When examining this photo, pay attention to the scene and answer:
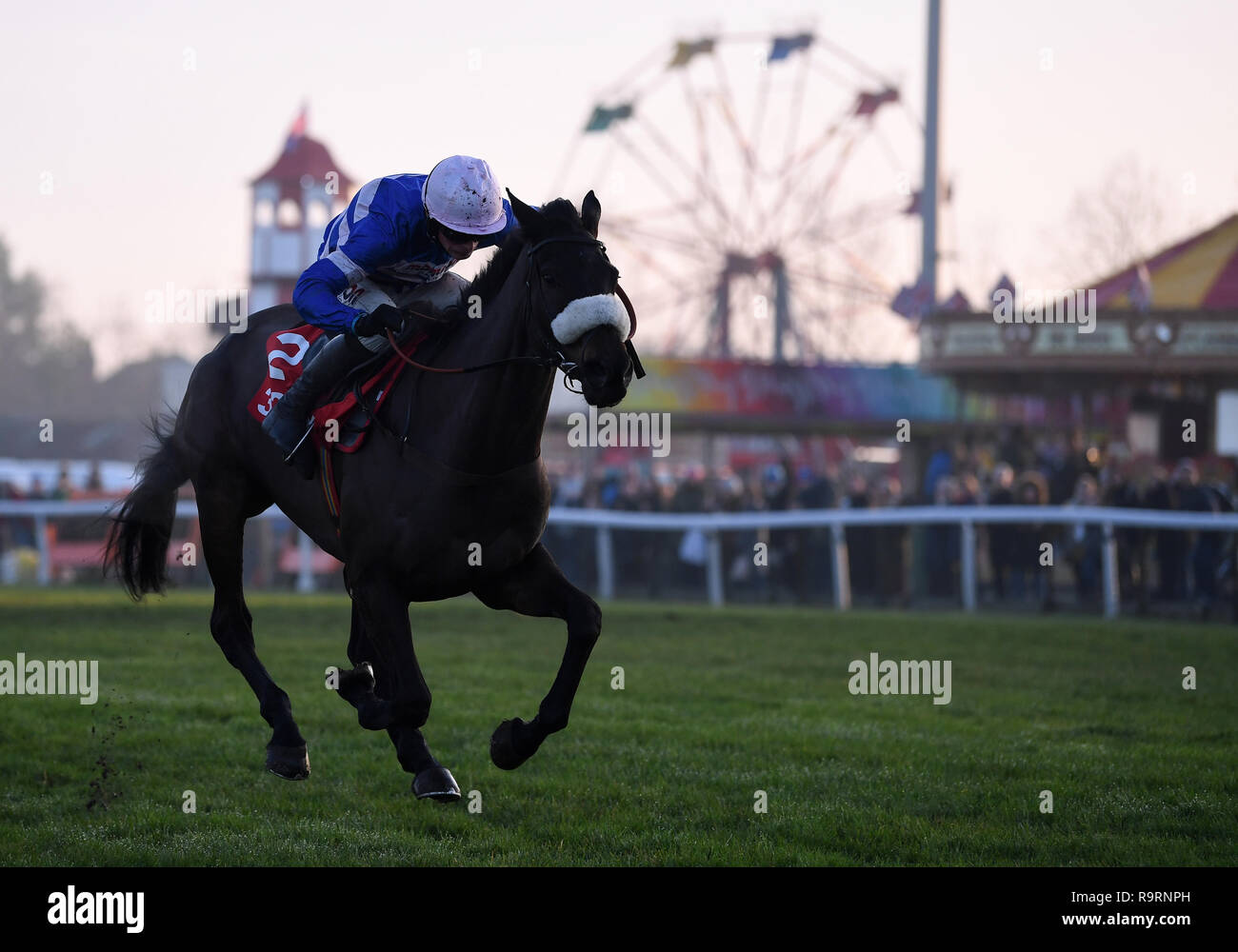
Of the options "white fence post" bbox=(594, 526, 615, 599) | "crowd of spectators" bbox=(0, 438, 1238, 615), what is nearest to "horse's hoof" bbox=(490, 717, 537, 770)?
"crowd of spectators" bbox=(0, 438, 1238, 615)

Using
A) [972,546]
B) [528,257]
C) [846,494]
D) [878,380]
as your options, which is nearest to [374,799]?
[528,257]

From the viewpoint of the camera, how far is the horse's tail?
651 cm

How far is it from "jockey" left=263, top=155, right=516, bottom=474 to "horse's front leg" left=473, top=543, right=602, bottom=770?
0.94 meters

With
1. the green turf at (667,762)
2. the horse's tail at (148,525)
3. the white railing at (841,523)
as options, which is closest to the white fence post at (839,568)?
the white railing at (841,523)

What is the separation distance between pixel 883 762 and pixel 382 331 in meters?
2.87

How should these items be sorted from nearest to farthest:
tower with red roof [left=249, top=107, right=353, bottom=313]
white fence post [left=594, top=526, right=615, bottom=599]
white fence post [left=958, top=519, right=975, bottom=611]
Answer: white fence post [left=958, top=519, right=975, bottom=611], white fence post [left=594, top=526, right=615, bottom=599], tower with red roof [left=249, top=107, right=353, bottom=313]

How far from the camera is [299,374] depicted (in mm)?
5715

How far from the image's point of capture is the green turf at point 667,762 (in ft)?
15.9

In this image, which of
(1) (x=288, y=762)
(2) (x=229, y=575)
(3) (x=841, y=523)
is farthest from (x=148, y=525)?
(3) (x=841, y=523)

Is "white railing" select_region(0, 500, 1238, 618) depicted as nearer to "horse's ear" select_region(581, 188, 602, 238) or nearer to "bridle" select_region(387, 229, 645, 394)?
"bridle" select_region(387, 229, 645, 394)

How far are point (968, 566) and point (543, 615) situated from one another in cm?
1000

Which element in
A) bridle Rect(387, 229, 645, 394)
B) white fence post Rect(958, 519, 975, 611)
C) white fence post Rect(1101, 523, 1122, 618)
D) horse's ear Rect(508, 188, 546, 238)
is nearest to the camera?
bridle Rect(387, 229, 645, 394)

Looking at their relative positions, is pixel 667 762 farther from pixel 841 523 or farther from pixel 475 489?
pixel 841 523

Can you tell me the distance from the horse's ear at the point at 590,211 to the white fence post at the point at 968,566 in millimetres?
10242
